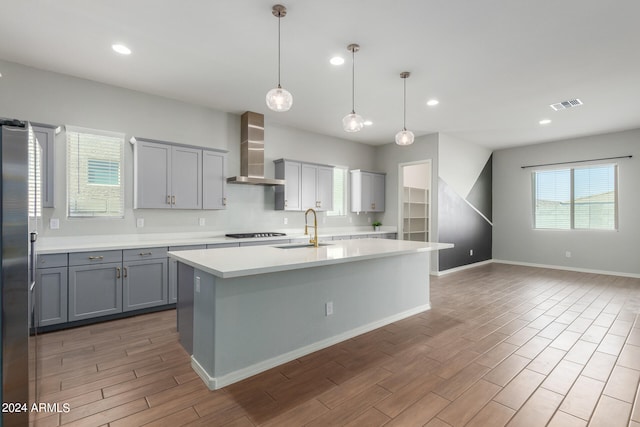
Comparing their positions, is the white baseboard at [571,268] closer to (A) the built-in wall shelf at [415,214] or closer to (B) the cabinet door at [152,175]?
(A) the built-in wall shelf at [415,214]

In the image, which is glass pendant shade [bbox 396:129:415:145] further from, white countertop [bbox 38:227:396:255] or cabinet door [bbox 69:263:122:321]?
cabinet door [bbox 69:263:122:321]

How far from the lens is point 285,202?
5402 millimetres

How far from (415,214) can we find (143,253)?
5786 millimetres

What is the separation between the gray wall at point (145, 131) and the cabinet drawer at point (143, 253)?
60cm

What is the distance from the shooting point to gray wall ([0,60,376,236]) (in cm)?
351

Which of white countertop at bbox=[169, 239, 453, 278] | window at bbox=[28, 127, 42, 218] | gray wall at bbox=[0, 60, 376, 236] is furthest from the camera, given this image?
gray wall at bbox=[0, 60, 376, 236]

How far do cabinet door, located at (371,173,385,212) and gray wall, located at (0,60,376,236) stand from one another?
145 centimetres

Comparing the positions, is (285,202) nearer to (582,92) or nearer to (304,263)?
(304,263)

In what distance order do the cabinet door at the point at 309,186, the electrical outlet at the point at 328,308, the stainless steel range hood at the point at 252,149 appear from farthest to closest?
the cabinet door at the point at 309,186 < the stainless steel range hood at the point at 252,149 < the electrical outlet at the point at 328,308

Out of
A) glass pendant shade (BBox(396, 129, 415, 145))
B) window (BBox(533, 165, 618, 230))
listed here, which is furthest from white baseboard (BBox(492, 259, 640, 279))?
glass pendant shade (BBox(396, 129, 415, 145))

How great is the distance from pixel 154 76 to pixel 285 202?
2.61 metres

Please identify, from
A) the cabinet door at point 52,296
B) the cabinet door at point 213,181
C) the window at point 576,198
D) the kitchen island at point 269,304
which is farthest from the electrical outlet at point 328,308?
the window at point 576,198

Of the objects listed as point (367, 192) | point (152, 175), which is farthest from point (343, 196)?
point (152, 175)

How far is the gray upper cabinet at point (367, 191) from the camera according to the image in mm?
6723
